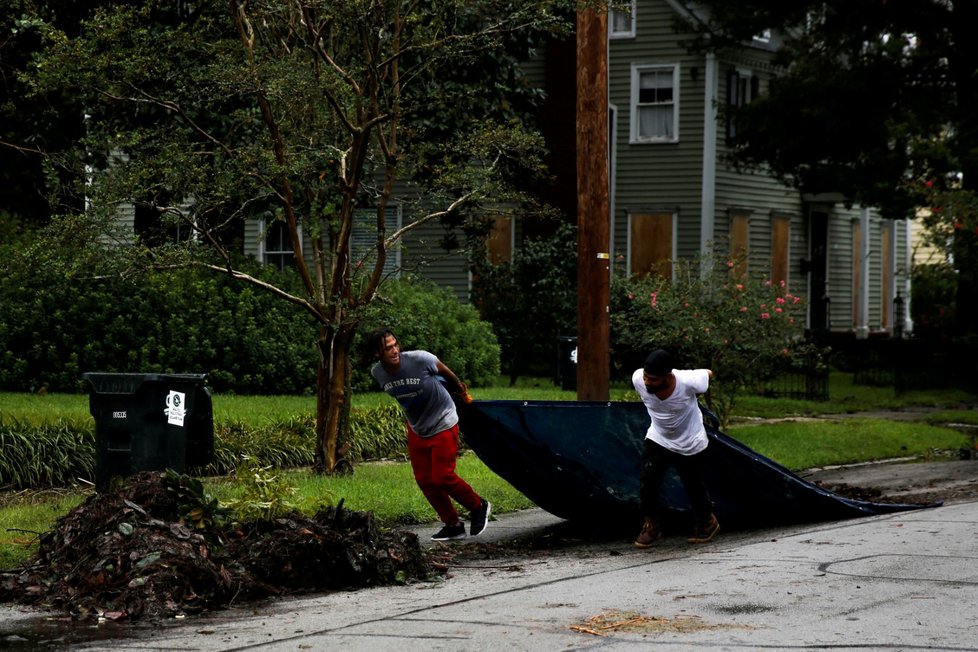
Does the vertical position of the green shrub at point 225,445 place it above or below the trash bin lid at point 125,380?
below

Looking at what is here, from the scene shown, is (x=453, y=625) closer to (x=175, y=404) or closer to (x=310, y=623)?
(x=310, y=623)

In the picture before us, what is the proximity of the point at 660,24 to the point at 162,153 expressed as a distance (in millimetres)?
20990

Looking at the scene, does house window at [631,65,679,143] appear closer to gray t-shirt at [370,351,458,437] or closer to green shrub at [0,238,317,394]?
green shrub at [0,238,317,394]

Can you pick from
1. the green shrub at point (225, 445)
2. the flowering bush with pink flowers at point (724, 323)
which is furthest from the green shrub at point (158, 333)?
the flowering bush with pink flowers at point (724, 323)

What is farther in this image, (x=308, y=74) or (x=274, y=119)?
→ (x=274, y=119)

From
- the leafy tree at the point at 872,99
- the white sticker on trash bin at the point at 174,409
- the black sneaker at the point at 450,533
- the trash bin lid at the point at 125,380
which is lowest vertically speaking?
the black sneaker at the point at 450,533

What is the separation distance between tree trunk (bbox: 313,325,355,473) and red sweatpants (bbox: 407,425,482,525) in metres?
2.98

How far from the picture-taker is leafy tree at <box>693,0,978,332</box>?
27125mm

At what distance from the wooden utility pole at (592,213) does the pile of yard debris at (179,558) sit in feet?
17.0

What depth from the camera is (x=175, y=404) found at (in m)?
10.9

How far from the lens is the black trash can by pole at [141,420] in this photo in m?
10.9

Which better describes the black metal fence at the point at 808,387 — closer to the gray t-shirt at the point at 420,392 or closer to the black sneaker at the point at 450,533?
the black sneaker at the point at 450,533

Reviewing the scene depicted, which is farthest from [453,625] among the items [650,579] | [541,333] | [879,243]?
[879,243]

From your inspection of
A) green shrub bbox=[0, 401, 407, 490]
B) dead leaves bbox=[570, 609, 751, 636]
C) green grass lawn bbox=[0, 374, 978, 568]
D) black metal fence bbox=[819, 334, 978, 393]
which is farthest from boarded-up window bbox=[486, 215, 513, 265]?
dead leaves bbox=[570, 609, 751, 636]
